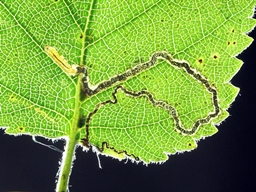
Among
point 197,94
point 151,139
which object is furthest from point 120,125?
point 197,94

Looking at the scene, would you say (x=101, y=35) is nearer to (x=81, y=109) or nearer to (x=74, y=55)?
(x=74, y=55)

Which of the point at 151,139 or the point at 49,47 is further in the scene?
the point at 151,139

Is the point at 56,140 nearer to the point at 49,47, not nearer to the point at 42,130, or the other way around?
the point at 42,130

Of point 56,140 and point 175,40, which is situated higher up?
point 175,40
